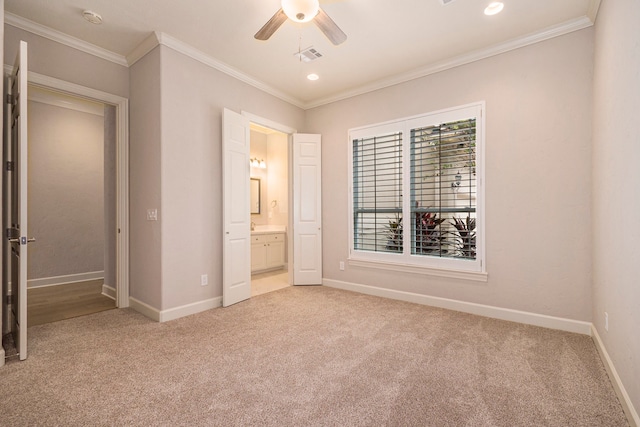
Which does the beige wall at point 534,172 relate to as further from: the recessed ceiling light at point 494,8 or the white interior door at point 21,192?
the white interior door at point 21,192

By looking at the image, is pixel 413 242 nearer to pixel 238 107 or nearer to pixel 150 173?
pixel 238 107

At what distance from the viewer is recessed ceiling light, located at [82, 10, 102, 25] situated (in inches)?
110

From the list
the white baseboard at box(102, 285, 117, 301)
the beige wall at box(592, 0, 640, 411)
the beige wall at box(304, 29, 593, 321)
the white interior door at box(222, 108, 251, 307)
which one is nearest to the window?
the beige wall at box(304, 29, 593, 321)

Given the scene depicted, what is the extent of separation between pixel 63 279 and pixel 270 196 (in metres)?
3.79

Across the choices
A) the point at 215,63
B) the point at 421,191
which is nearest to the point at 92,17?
the point at 215,63

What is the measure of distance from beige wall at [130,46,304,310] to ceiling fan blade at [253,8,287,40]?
1365mm

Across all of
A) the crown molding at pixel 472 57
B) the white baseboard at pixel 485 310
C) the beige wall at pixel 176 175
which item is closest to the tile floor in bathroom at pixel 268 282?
the beige wall at pixel 176 175

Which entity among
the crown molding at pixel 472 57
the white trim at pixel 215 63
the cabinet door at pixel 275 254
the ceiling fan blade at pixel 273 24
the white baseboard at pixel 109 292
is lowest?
the white baseboard at pixel 109 292

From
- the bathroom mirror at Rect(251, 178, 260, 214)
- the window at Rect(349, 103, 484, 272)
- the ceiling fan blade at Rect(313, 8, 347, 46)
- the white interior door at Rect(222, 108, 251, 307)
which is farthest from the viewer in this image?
the bathroom mirror at Rect(251, 178, 260, 214)

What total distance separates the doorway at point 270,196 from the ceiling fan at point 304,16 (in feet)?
11.4

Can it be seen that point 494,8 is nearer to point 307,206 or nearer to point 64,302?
point 307,206

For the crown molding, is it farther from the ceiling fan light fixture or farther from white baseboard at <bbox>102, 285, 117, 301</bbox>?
white baseboard at <bbox>102, 285, 117, 301</bbox>

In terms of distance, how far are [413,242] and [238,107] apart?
291 centimetres

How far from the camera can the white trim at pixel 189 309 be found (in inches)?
127
